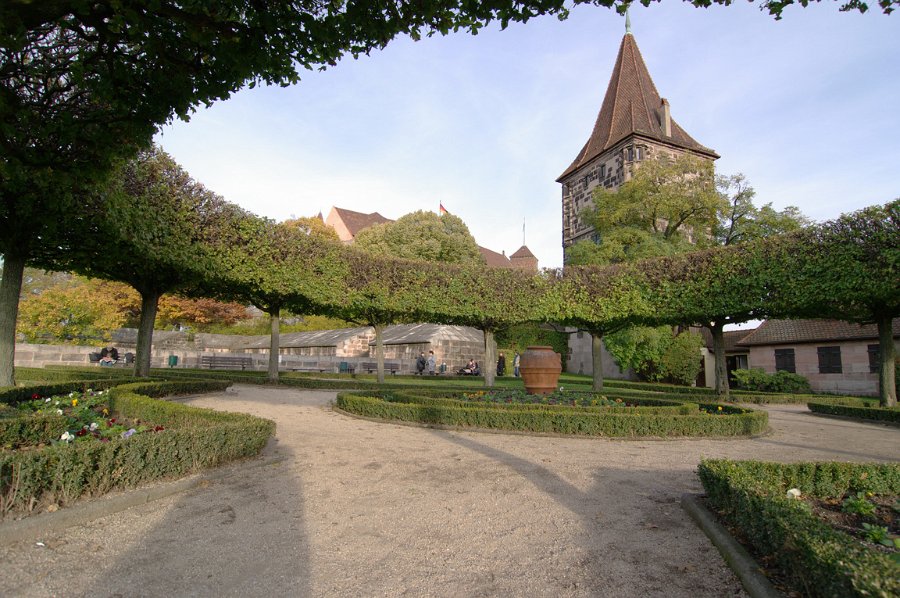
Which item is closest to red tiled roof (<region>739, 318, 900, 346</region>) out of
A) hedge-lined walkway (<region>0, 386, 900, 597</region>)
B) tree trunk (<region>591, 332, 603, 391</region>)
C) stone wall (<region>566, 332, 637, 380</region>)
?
stone wall (<region>566, 332, 637, 380</region>)

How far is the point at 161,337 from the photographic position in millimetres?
36062

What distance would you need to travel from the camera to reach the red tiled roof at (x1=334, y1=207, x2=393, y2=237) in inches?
2601

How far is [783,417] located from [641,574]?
1306cm

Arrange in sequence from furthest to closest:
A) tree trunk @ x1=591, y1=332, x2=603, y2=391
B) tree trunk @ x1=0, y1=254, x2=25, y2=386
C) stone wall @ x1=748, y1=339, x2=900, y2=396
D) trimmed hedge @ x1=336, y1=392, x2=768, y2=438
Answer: stone wall @ x1=748, y1=339, x2=900, y2=396, tree trunk @ x1=591, y1=332, x2=603, y2=391, tree trunk @ x1=0, y1=254, x2=25, y2=386, trimmed hedge @ x1=336, y1=392, x2=768, y2=438

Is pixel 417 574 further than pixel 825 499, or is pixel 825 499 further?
pixel 825 499

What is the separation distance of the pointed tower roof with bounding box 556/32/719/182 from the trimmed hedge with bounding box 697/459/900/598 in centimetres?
3435

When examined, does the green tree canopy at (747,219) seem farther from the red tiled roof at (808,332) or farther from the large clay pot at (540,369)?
the large clay pot at (540,369)

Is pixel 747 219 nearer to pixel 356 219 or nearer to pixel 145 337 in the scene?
pixel 145 337

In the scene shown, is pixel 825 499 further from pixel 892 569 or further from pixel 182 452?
pixel 182 452

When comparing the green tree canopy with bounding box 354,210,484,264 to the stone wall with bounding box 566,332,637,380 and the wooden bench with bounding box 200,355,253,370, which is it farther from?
the wooden bench with bounding box 200,355,253,370

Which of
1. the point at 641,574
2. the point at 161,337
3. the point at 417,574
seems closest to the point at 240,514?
the point at 417,574

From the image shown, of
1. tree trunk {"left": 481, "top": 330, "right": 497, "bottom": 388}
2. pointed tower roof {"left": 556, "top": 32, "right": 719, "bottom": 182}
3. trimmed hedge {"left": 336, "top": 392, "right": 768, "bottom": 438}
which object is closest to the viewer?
trimmed hedge {"left": 336, "top": 392, "right": 768, "bottom": 438}

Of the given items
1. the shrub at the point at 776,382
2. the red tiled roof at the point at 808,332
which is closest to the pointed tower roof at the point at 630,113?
the red tiled roof at the point at 808,332

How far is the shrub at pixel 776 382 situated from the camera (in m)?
26.0
